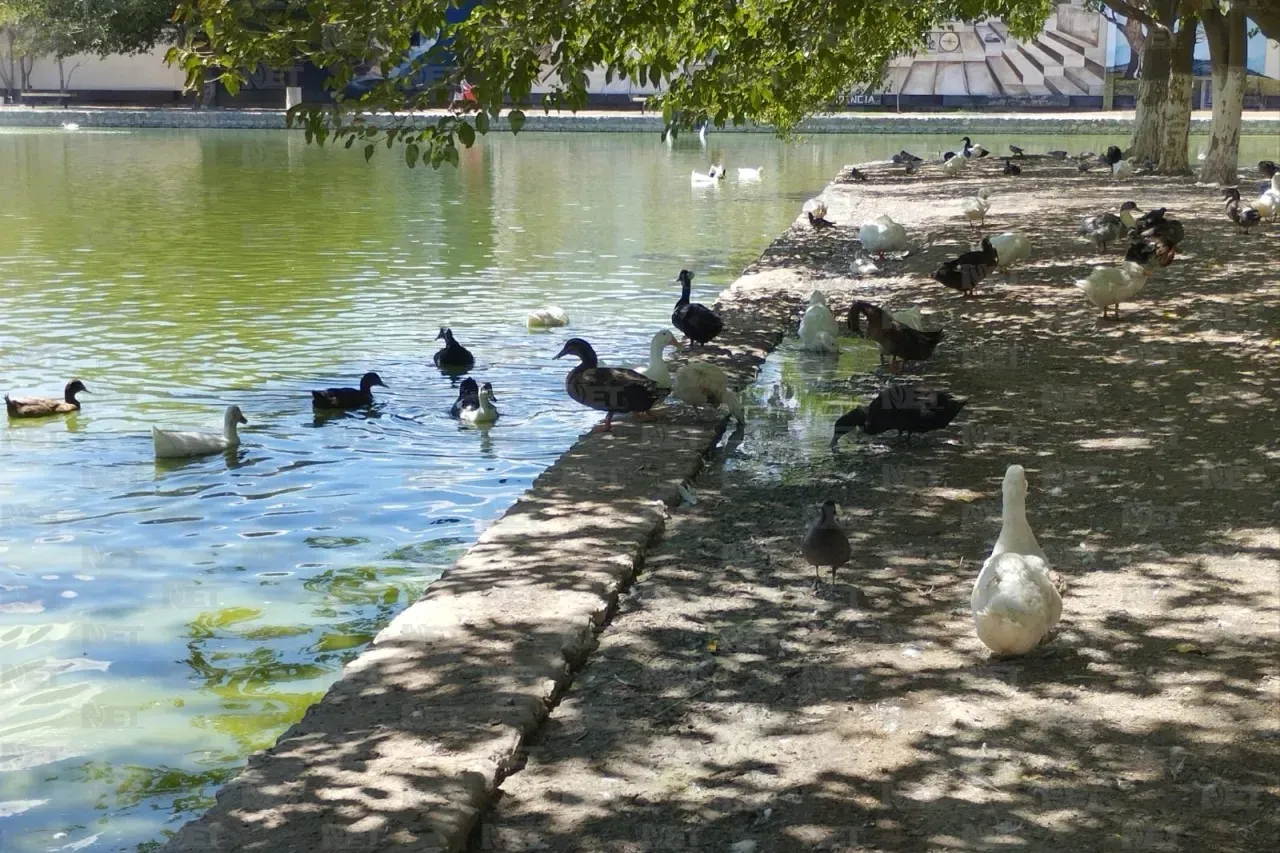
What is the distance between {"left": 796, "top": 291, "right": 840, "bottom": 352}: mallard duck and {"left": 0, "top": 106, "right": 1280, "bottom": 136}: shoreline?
131 ft

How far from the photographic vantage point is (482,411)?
10898 millimetres

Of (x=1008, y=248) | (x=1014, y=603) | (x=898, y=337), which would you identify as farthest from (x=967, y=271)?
(x=1014, y=603)

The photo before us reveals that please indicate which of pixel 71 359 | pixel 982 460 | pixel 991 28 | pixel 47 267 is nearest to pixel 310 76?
pixel 991 28

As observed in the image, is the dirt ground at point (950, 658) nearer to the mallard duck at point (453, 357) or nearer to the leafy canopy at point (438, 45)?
the leafy canopy at point (438, 45)

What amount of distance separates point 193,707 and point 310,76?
68.1 m

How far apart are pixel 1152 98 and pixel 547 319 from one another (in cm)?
1941

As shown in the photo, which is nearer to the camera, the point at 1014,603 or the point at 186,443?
the point at 1014,603

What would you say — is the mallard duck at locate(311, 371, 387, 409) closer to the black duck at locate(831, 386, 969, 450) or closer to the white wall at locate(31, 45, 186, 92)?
the black duck at locate(831, 386, 969, 450)

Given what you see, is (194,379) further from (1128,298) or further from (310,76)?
(310,76)

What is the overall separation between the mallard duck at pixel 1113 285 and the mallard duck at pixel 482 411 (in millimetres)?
5533

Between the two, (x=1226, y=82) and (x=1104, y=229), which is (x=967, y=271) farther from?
(x=1226, y=82)

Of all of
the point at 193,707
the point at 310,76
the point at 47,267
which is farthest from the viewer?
the point at 310,76

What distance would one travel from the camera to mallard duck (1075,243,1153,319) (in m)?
12.7

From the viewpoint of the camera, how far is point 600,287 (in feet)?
57.9
